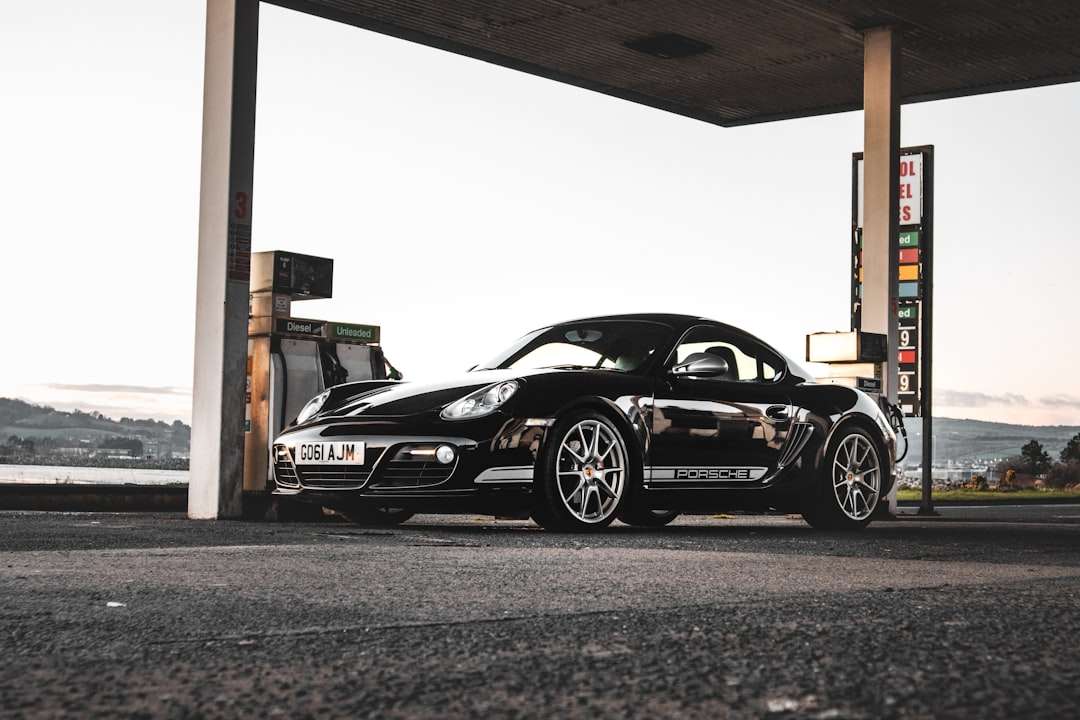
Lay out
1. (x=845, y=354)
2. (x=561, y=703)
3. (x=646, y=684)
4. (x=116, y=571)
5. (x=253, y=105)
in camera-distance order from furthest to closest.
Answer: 1. (x=845, y=354)
2. (x=253, y=105)
3. (x=116, y=571)
4. (x=646, y=684)
5. (x=561, y=703)

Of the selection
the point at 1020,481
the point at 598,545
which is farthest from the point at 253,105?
the point at 1020,481

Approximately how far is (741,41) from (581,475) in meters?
9.00

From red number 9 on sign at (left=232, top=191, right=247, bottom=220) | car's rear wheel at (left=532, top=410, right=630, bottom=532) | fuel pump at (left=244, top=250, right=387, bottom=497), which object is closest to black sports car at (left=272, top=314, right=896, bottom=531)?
car's rear wheel at (left=532, top=410, right=630, bottom=532)

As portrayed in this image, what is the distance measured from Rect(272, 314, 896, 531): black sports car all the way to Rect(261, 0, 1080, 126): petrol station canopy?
6250mm

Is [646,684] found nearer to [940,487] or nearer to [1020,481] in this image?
[940,487]

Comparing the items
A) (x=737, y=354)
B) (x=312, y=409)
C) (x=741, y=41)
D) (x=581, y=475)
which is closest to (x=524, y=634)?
(x=581, y=475)

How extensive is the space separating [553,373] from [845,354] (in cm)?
636

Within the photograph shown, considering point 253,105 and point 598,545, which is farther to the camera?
point 253,105

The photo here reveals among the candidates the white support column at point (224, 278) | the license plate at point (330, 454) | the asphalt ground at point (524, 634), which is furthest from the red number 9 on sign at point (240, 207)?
the asphalt ground at point (524, 634)

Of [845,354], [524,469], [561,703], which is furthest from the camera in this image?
[845,354]

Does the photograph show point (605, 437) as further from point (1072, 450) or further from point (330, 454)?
point (1072, 450)

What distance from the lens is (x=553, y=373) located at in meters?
7.58

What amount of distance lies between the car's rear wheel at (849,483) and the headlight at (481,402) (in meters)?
2.54

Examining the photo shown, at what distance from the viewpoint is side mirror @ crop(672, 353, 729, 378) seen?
801cm
